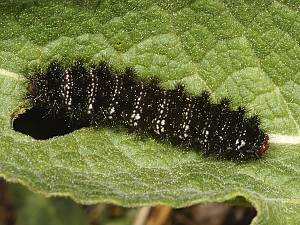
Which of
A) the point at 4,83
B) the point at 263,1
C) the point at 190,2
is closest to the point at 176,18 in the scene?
the point at 190,2

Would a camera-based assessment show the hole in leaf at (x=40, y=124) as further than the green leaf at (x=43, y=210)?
No

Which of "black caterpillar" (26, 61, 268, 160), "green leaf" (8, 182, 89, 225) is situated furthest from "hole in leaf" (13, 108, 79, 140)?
"green leaf" (8, 182, 89, 225)

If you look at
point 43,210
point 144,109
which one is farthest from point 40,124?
point 43,210

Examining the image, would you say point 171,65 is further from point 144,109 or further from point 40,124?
point 40,124

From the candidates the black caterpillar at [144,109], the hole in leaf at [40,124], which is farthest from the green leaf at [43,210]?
the black caterpillar at [144,109]

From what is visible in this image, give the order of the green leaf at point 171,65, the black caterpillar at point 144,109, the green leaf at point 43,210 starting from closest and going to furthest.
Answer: the green leaf at point 171,65
the black caterpillar at point 144,109
the green leaf at point 43,210

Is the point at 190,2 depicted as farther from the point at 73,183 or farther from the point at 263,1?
the point at 73,183

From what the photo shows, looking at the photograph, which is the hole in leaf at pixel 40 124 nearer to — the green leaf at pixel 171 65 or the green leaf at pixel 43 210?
the green leaf at pixel 171 65
